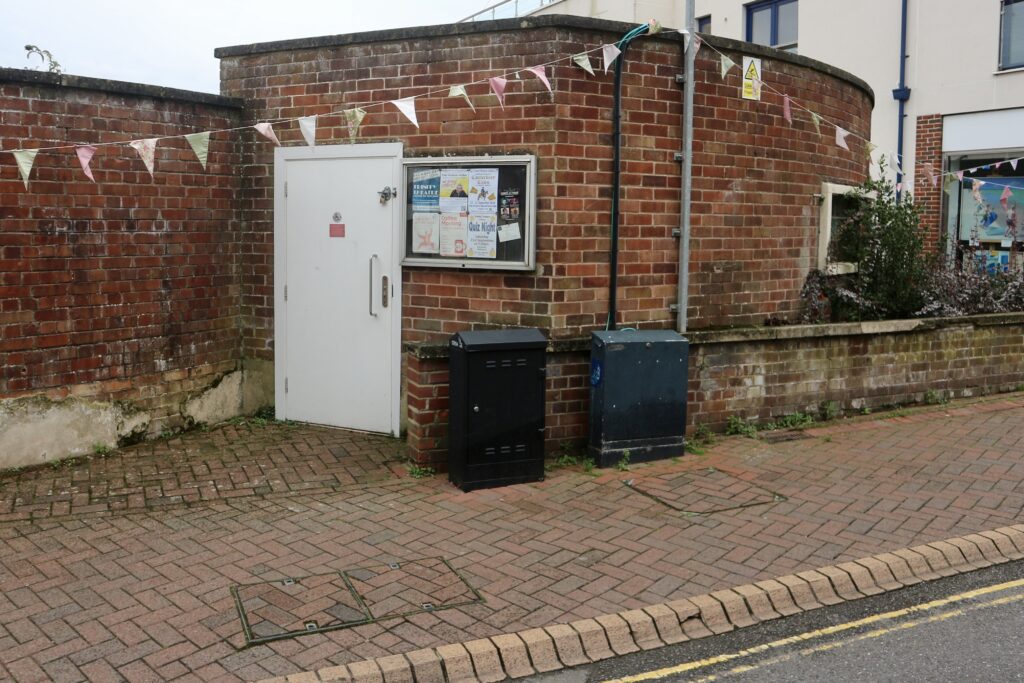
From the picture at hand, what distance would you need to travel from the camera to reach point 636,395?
7.14 m

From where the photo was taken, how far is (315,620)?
4.48 metres

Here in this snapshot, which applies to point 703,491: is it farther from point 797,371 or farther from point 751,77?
point 751,77

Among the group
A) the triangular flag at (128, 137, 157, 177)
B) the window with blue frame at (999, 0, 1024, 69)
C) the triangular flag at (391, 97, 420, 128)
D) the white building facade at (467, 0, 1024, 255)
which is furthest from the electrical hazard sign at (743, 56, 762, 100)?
the window with blue frame at (999, 0, 1024, 69)

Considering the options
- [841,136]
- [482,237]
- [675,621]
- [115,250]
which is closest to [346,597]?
[675,621]

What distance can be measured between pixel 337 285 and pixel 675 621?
4609 mm

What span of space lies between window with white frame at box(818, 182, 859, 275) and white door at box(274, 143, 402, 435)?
4182 mm

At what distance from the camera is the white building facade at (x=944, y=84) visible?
16.0 meters

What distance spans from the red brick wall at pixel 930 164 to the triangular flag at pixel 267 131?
12637 mm

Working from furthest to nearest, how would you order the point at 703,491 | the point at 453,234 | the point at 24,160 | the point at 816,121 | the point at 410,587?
the point at 816,121 < the point at 453,234 < the point at 24,160 < the point at 703,491 < the point at 410,587

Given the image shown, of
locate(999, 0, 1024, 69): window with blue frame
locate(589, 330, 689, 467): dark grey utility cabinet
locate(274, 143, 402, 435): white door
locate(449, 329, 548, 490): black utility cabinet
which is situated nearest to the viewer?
locate(449, 329, 548, 490): black utility cabinet

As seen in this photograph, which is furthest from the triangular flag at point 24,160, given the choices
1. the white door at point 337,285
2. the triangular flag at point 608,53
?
the triangular flag at point 608,53

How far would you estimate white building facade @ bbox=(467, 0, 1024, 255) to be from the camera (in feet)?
52.4

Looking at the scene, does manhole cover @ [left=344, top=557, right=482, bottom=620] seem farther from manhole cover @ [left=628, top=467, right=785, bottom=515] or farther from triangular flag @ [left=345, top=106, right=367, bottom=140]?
triangular flag @ [left=345, top=106, right=367, bottom=140]

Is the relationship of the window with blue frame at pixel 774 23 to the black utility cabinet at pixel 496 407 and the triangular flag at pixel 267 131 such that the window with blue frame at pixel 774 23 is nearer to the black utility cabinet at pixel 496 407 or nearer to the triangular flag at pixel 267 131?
the triangular flag at pixel 267 131
